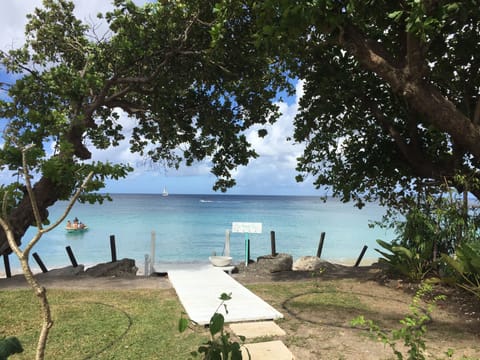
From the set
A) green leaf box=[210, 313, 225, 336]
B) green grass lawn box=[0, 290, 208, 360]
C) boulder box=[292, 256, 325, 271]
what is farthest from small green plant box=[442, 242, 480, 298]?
boulder box=[292, 256, 325, 271]

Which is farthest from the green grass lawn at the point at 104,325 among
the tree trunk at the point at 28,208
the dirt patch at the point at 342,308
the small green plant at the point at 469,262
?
the small green plant at the point at 469,262

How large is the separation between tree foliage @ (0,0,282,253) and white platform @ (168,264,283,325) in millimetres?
2891

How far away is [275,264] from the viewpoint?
1090cm

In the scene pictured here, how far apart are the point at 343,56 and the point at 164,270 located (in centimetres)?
786

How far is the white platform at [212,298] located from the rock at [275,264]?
183cm

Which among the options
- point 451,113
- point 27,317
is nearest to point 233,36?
point 451,113

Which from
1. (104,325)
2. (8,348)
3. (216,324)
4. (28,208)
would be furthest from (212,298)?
(8,348)

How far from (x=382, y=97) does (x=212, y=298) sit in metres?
7.02

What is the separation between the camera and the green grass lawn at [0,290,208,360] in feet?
14.4

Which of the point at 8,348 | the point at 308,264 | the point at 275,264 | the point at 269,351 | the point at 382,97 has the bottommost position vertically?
the point at 308,264

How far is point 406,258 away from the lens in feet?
26.9

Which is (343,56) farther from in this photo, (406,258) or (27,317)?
(27,317)

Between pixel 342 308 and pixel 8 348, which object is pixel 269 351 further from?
pixel 8 348

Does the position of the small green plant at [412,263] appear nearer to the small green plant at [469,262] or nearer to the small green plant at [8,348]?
the small green plant at [469,262]
